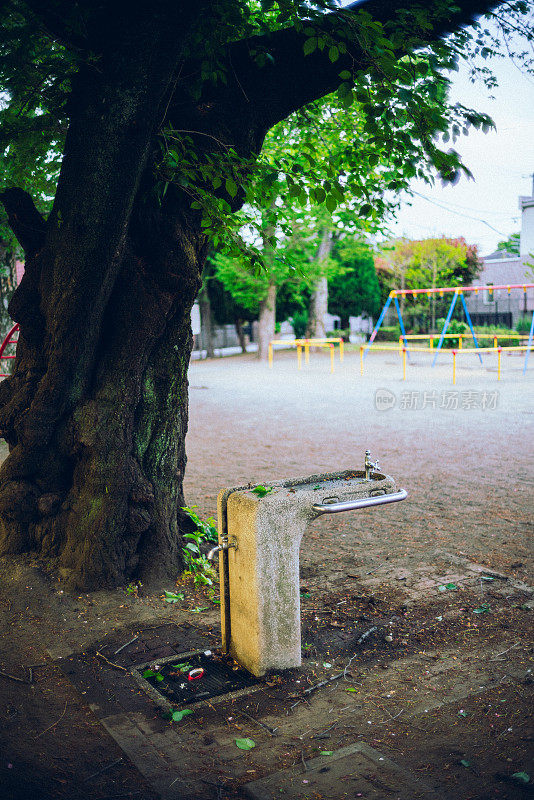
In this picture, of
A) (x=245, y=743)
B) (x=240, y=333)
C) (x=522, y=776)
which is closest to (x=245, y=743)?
(x=245, y=743)

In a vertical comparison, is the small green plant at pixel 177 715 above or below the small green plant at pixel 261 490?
below

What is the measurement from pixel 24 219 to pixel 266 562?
2740 millimetres

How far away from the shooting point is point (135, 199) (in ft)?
14.3

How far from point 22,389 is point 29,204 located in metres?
1.22

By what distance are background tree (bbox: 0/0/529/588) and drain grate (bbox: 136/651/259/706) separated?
101 cm

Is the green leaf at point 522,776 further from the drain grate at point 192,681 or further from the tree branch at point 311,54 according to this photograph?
the tree branch at point 311,54

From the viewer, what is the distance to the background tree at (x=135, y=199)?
389cm

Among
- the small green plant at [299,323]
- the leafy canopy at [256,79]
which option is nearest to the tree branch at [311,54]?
the leafy canopy at [256,79]

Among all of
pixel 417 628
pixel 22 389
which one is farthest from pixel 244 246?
pixel 417 628

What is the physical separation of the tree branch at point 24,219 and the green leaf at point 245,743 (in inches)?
127

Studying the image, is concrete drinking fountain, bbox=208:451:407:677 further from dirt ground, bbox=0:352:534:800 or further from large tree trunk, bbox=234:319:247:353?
large tree trunk, bbox=234:319:247:353

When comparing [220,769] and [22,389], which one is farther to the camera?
[22,389]

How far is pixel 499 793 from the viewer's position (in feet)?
8.63

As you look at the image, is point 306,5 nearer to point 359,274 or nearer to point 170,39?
point 170,39
